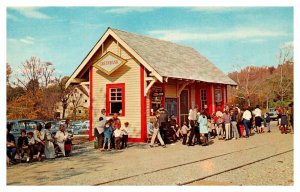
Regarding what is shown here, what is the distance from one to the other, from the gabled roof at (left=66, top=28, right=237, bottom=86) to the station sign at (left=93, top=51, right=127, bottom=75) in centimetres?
61

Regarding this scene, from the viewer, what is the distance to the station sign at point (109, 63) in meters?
17.5

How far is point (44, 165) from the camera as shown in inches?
466

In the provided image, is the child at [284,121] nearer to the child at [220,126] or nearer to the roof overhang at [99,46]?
the child at [220,126]

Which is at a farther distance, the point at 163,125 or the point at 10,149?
the point at 163,125

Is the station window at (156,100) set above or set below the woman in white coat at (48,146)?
above

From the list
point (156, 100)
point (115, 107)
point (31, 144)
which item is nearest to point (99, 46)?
point (115, 107)

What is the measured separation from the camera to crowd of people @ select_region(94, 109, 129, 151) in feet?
49.8

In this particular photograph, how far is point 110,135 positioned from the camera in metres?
15.2

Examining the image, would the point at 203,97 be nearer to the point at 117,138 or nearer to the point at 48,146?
the point at 117,138

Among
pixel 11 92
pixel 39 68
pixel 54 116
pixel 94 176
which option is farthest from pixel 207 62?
pixel 94 176

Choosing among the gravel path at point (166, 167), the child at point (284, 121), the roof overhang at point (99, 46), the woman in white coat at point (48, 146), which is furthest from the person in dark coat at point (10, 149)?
the child at point (284, 121)

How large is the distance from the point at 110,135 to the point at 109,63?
4.12 m

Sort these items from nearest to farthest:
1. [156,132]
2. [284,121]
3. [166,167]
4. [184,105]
Result: [166,167]
[156,132]
[284,121]
[184,105]

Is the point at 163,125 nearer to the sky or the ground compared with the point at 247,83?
nearer to the ground
